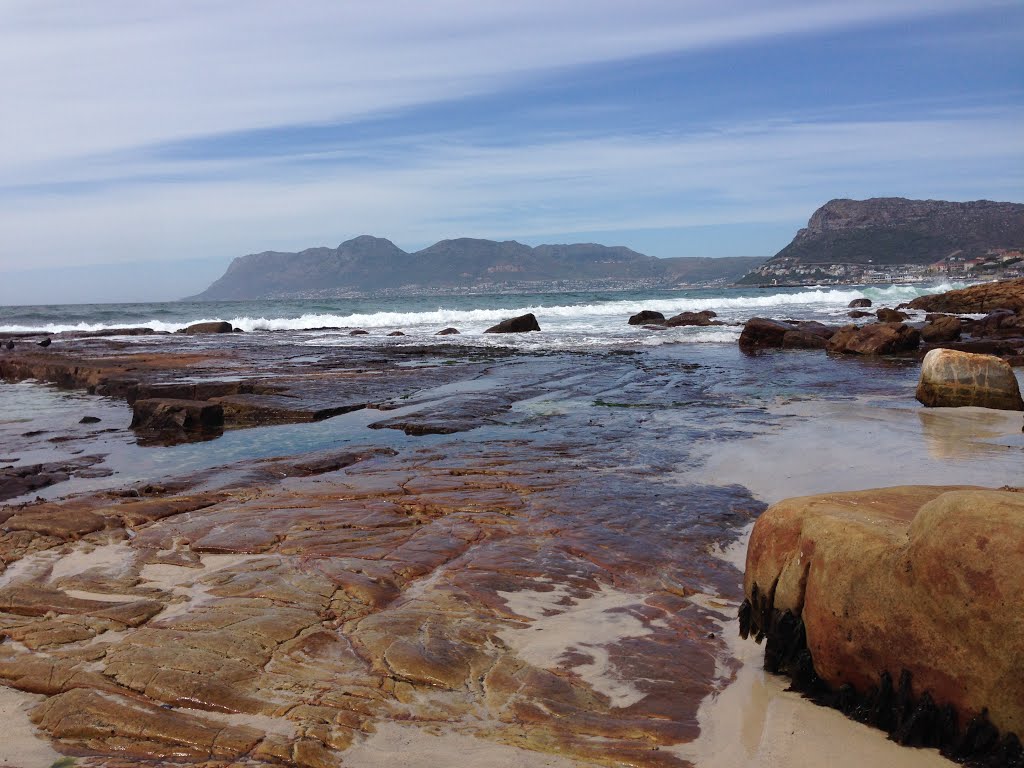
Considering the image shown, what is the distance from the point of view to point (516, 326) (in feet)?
115

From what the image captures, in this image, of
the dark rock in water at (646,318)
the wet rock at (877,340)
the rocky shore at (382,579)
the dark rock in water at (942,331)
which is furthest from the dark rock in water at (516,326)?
the rocky shore at (382,579)

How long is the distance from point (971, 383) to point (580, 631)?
31.7 ft

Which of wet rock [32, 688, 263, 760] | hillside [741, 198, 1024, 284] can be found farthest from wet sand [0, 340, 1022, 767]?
hillside [741, 198, 1024, 284]

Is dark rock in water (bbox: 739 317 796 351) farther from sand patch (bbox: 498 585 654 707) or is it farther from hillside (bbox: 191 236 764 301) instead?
hillside (bbox: 191 236 764 301)

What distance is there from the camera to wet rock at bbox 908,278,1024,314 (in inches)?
1369

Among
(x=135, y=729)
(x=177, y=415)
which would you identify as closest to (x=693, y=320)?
(x=177, y=415)

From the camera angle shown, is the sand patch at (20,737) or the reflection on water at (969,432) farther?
the reflection on water at (969,432)

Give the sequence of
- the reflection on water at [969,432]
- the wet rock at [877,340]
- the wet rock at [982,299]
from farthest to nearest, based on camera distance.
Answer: the wet rock at [982,299] → the wet rock at [877,340] → the reflection on water at [969,432]

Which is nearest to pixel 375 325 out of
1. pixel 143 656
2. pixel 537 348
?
pixel 537 348

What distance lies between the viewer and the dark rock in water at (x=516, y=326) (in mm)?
Answer: 34556

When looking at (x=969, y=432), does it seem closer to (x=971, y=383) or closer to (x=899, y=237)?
(x=971, y=383)

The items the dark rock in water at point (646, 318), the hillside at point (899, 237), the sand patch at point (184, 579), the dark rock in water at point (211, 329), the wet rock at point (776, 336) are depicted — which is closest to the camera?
the sand patch at point (184, 579)

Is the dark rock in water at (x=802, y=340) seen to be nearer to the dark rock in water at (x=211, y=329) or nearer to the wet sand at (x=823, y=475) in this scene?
the wet sand at (x=823, y=475)

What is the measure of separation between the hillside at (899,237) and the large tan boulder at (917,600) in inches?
4938
